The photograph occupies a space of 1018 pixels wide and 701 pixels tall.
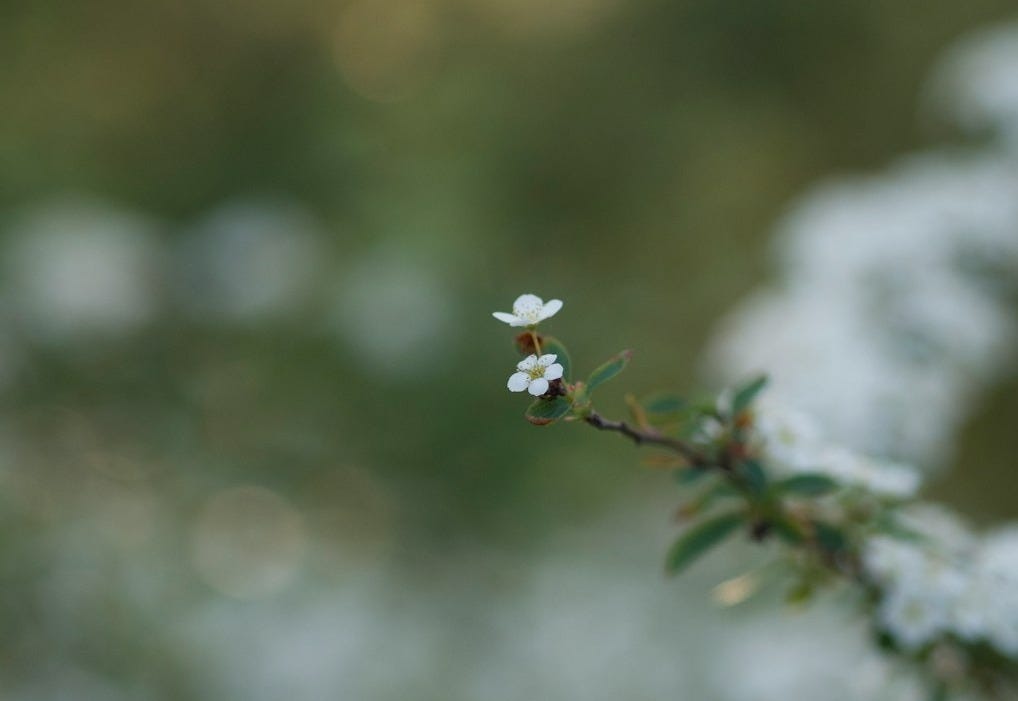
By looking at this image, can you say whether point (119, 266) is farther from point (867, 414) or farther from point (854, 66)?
point (854, 66)

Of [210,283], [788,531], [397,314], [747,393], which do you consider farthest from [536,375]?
[210,283]

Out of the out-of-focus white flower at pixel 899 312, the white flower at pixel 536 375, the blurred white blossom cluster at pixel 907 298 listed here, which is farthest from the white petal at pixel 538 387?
the out-of-focus white flower at pixel 899 312

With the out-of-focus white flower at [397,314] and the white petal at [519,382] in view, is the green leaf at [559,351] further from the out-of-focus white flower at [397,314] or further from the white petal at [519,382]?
the out-of-focus white flower at [397,314]

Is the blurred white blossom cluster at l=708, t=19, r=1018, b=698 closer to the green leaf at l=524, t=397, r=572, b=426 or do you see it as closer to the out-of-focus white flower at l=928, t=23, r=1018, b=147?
the out-of-focus white flower at l=928, t=23, r=1018, b=147

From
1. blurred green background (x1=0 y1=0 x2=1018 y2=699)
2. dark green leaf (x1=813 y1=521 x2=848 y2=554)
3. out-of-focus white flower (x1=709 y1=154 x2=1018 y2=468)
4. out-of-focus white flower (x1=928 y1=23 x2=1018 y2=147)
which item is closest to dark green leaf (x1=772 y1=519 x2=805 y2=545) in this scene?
dark green leaf (x1=813 y1=521 x2=848 y2=554)

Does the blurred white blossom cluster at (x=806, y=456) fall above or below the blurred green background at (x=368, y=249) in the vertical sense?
below

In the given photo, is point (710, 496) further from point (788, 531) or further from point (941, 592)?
point (941, 592)
